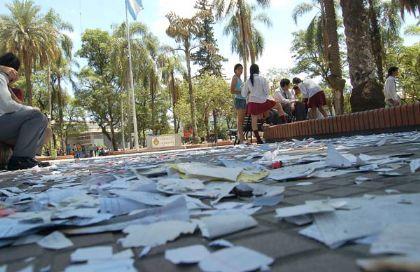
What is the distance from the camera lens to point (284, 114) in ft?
32.2

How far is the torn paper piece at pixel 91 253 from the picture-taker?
1.24 metres

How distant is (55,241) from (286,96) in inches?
359

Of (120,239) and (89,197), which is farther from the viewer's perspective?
(89,197)

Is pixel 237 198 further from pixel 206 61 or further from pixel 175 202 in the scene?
pixel 206 61

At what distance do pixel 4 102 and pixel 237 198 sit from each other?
4222 mm

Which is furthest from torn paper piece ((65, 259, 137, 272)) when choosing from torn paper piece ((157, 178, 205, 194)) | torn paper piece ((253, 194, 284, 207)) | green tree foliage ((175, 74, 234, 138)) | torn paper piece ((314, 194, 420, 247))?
green tree foliage ((175, 74, 234, 138))

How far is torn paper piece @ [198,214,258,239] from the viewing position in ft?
4.57

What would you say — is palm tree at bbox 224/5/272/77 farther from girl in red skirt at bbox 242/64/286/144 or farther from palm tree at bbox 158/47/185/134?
girl in red skirt at bbox 242/64/286/144

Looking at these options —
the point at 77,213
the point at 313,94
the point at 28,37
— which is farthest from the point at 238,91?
the point at 28,37

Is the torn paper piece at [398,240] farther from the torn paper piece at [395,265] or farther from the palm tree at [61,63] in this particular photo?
the palm tree at [61,63]

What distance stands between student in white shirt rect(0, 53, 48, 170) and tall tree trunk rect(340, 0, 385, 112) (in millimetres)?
5918

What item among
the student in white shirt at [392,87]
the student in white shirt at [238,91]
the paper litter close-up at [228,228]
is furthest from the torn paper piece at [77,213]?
the student in white shirt at [392,87]

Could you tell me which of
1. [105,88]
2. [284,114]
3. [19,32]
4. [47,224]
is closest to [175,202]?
[47,224]

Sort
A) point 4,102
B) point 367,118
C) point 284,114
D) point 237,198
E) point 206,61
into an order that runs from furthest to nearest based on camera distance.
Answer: point 206,61 → point 284,114 → point 367,118 → point 4,102 → point 237,198
